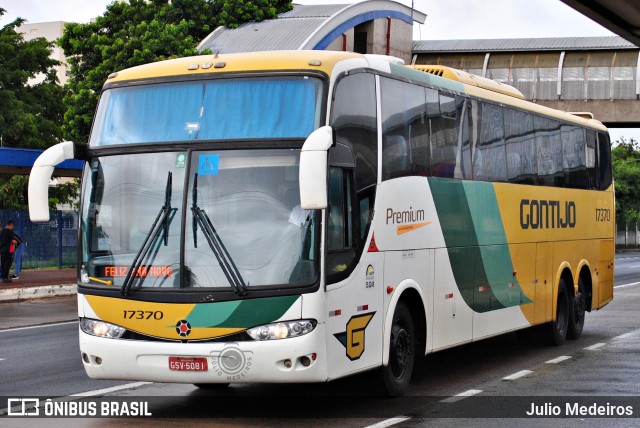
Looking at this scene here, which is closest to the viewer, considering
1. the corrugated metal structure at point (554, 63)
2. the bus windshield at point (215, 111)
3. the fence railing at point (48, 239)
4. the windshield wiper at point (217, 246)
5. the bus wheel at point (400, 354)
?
the windshield wiper at point (217, 246)

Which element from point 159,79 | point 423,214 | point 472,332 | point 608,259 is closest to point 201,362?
point 159,79

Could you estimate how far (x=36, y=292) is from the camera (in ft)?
89.2

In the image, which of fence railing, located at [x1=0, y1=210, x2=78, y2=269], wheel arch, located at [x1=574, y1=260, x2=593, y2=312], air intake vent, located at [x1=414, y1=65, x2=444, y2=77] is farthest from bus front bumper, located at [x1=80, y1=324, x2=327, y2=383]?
fence railing, located at [x1=0, y1=210, x2=78, y2=269]

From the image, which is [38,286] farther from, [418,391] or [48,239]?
[418,391]

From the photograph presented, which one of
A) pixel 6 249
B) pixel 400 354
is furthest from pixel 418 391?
pixel 6 249

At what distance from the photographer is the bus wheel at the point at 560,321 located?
16600 millimetres

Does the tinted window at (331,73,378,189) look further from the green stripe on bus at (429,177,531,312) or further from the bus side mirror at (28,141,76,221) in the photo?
the bus side mirror at (28,141,76,221)

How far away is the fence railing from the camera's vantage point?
108ft

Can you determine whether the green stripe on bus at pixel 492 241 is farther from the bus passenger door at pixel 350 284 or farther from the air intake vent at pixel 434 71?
the bus passenger door at pixel 350 284

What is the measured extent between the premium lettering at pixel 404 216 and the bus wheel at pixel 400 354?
843 mm

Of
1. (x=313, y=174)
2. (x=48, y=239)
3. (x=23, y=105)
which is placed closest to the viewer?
(x=313, y=174)

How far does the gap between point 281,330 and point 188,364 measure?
822 millimetres

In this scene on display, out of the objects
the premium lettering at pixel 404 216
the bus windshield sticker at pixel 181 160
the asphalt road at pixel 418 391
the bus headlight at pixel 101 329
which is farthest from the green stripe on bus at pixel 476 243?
the bus headlight at pixel 101 329

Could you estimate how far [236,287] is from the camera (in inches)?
367
